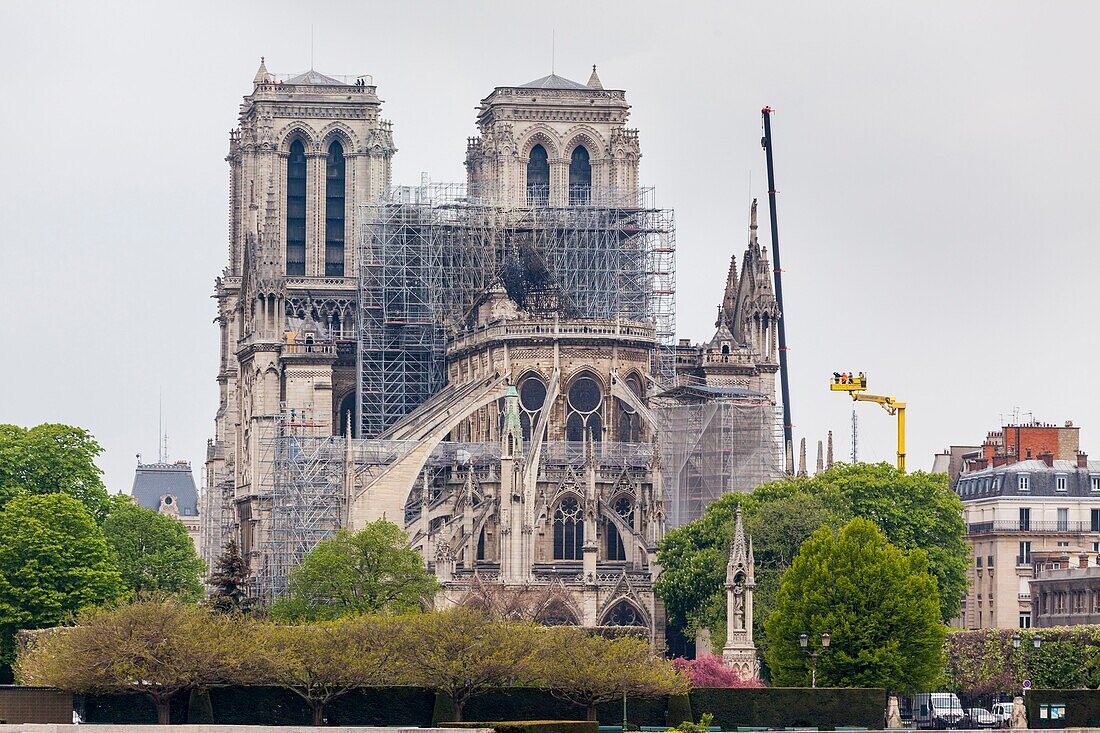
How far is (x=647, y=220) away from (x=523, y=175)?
7.23 meters

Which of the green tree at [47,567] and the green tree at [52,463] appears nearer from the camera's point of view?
the green tree at [47,567]

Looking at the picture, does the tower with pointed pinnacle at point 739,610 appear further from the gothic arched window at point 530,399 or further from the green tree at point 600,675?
the gothic arched window at point 530,399

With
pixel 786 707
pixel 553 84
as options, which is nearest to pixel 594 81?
pixel 553 84

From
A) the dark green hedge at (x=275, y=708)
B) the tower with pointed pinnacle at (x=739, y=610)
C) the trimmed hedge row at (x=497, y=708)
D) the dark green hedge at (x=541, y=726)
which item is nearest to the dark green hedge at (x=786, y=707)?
the trimmed hedge row at (x=497, y=708)

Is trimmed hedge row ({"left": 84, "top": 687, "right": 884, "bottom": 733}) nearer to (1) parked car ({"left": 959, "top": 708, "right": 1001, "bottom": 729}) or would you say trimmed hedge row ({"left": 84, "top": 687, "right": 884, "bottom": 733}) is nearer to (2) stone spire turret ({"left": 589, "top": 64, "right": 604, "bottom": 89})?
(1) parked car ({"left": 959, "top": 708, "right": 1001, "bottom": 729})

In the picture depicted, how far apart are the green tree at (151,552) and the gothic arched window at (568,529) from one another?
51.8ft

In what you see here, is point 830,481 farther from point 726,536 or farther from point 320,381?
point 320,381

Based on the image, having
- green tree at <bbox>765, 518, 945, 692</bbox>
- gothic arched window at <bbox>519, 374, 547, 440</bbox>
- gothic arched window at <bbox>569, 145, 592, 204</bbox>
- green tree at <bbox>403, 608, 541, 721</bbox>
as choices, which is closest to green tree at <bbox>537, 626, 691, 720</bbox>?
green tree at <bbox>403, 608, 541, 721</bbox>

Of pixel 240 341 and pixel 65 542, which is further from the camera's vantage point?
pixel 240 341

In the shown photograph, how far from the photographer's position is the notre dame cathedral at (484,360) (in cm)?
13362

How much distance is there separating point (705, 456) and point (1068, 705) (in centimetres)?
4680

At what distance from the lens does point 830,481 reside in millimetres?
124188

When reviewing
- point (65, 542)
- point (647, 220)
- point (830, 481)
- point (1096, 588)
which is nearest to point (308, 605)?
point (65, 542)

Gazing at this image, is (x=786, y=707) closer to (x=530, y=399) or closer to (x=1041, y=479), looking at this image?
(x=1041, y=479)
